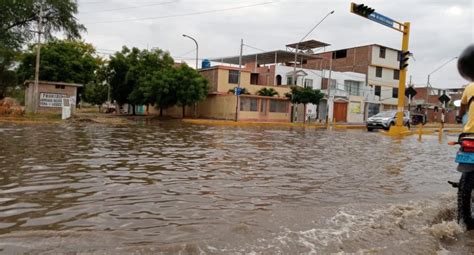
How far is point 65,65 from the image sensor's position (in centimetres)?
3803

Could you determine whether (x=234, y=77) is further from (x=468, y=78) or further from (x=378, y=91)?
(x=468, y=78)

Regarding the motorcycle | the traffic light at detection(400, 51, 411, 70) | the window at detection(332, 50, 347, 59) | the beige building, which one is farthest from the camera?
the window at detection(332, 50, 347, 59)

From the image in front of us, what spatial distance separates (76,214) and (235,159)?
558 centimetres

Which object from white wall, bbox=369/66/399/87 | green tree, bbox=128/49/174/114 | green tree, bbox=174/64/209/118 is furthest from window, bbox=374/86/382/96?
green tree, bbox=174/64/209/118

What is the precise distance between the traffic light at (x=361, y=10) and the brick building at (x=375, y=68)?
32.3 m

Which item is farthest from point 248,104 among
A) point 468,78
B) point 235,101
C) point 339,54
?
point 468,78

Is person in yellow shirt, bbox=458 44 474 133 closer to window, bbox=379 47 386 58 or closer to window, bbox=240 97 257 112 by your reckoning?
window, bbox=240 97 257 112

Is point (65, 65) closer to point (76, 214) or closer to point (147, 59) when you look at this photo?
point (147, 59)

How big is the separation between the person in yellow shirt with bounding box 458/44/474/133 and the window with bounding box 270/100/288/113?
33828mm

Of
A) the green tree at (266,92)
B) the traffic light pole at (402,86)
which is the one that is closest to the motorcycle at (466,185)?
the traffic light pole at (402,86)

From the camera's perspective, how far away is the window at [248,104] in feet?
120

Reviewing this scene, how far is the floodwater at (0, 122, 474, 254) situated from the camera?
3.75 meters

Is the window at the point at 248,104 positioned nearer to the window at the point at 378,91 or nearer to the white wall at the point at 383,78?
the white wall at the point at 383,78

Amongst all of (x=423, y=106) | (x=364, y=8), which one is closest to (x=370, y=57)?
(x=423, y=106)
